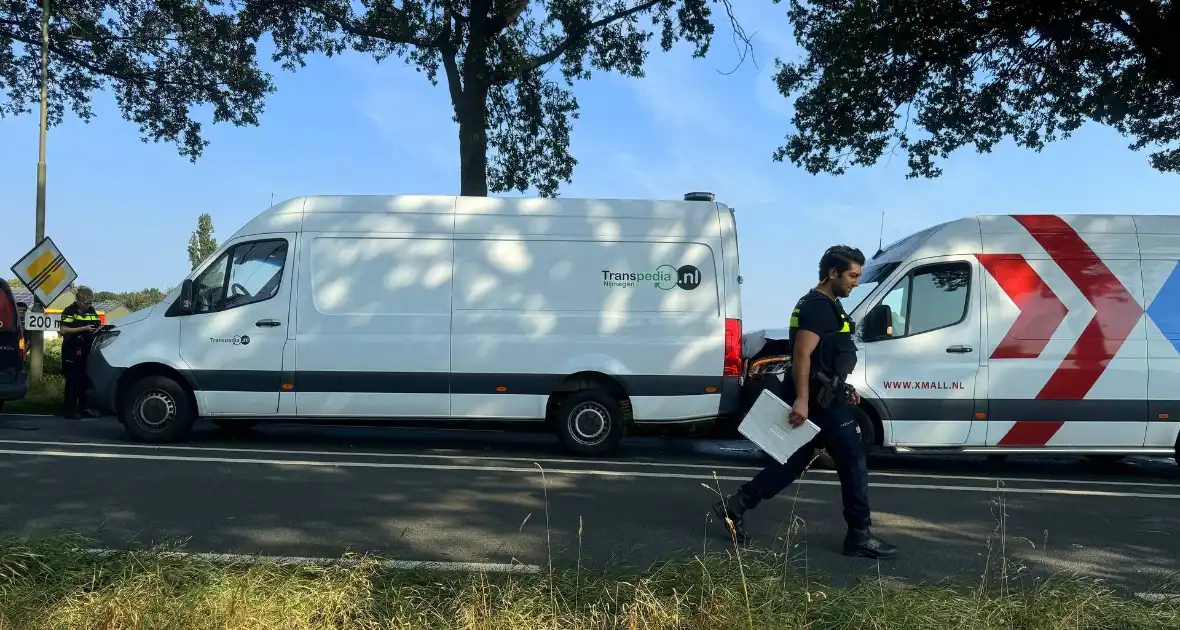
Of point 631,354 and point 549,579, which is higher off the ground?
point 631,354

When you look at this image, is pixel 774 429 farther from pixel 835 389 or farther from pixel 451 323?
pixel 451 323

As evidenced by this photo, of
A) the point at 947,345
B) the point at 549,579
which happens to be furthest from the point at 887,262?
the point at 549,579

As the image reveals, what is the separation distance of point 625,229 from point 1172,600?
19.0 ft

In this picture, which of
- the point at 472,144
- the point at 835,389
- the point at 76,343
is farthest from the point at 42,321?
the point at 835,389

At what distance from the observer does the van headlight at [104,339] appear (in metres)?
9.00

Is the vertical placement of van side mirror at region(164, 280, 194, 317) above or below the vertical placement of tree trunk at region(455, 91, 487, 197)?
below

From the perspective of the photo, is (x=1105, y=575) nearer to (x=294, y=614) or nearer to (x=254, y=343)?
(x=294, y=614)

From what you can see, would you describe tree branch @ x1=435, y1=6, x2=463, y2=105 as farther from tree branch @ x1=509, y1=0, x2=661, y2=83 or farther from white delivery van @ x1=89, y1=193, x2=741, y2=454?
white delivery van @ x1=89, y1=193, x2=741, y2=454

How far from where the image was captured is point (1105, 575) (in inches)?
191

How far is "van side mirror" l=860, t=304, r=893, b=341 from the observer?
330 inches

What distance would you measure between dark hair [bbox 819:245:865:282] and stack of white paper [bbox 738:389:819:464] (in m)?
0.79

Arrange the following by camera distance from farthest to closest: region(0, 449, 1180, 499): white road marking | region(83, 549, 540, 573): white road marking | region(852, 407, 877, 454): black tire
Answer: region(852, 407, 877, 454): black tire < region(0, 449, 1180, 499): white road marking < region(83, 549, 540, 573): white road marking

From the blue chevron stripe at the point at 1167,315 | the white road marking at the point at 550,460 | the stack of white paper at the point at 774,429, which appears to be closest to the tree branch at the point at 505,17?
the white road marking at the point at 550,460

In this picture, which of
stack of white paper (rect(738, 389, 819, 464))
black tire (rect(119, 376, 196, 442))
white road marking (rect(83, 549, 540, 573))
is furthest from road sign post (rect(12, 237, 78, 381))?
stack of white paper (rect(738, 389, 819, 464))
